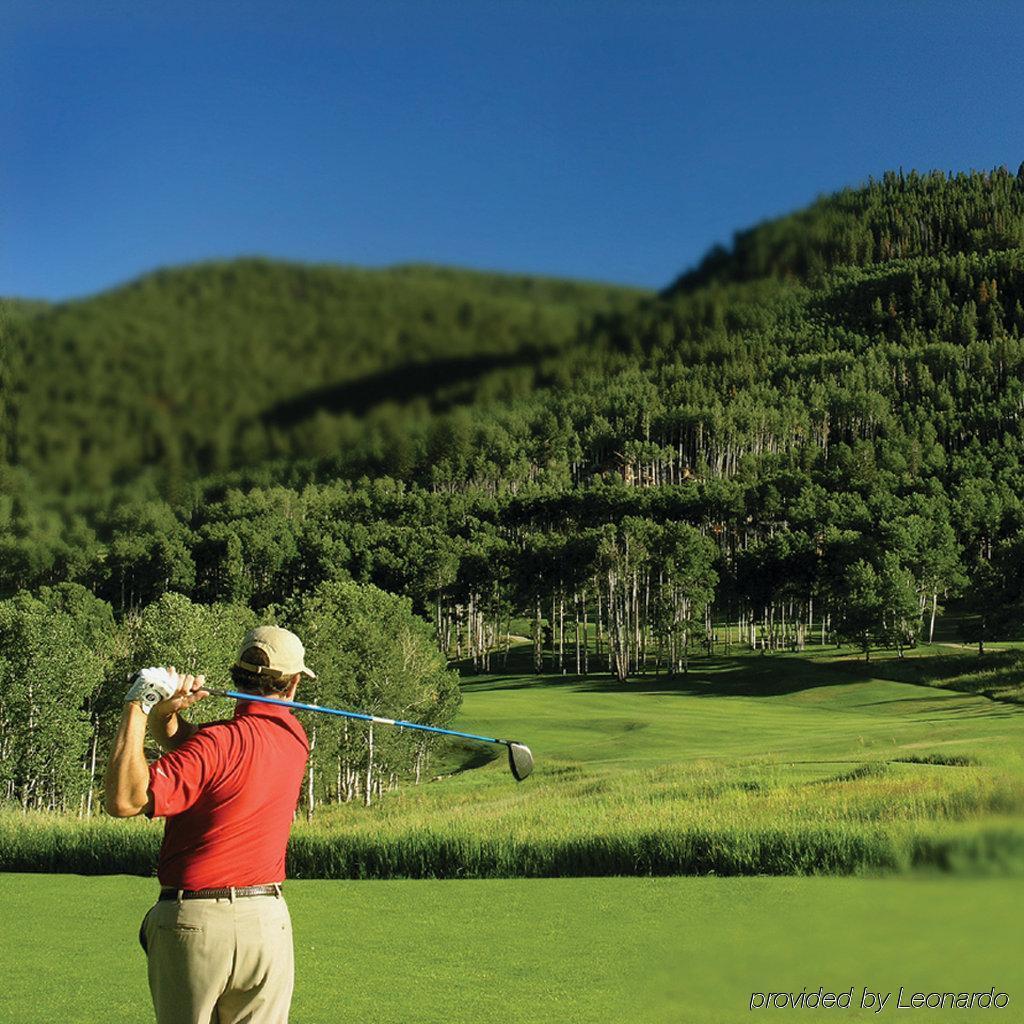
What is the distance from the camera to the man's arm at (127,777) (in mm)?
3354

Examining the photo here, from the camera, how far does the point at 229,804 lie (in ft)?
12.3

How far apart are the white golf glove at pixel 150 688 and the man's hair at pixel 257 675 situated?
13.4 inches

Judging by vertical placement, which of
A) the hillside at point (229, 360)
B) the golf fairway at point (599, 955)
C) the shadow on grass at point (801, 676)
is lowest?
the shadow on grass at point (801, 676)

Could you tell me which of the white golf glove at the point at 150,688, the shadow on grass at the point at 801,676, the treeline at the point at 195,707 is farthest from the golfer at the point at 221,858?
the shadow on grass at the point at 801,676

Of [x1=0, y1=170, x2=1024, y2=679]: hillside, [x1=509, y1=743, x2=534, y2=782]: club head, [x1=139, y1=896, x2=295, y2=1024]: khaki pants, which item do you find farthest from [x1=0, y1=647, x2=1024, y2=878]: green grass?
[x1=139, y1=896, x2=295, y2=1024]: khaki pants

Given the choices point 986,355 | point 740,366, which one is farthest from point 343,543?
point 740,366

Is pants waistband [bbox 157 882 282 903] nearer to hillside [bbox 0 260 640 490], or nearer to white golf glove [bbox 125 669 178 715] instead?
white golf glove [bbox 125 669 178 715]

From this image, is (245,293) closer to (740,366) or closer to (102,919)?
(740,366)

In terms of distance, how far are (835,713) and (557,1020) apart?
46664 millimetres

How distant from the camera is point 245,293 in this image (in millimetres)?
1232

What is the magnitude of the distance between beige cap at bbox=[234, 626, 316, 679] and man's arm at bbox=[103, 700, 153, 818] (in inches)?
22.3

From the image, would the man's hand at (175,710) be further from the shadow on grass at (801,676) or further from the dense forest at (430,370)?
the shadow on grass at (801,676)

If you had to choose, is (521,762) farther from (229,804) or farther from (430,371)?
(430,371)

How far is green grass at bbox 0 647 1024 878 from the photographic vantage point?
15.2 metres
